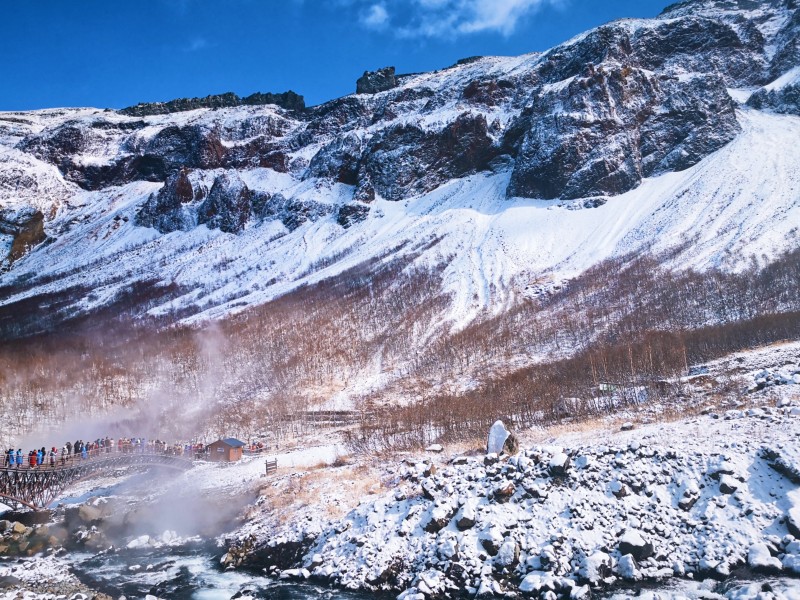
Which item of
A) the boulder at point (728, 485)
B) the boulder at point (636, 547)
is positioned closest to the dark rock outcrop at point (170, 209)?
the boulder at point (636, 547)

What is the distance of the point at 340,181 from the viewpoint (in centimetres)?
17375

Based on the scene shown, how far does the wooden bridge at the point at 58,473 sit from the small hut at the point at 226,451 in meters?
2.39

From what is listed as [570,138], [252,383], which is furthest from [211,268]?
[570,138]

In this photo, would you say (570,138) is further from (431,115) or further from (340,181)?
(340,181)

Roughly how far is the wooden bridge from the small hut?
7.83ft

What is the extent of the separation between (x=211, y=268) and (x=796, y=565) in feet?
463

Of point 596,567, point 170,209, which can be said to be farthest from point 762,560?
point 170,209

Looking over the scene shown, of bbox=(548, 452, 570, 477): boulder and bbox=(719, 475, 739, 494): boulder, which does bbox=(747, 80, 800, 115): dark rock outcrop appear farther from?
bbox=(548, 452, 570, 477): boulder

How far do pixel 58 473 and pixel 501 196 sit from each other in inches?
4909

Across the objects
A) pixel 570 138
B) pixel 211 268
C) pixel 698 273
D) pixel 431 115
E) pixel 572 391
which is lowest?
pixel 572 391

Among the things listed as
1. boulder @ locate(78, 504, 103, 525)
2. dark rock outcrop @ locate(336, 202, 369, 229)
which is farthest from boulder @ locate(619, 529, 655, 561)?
dark rock outcrop @ locate(336, 202, 369, 229)

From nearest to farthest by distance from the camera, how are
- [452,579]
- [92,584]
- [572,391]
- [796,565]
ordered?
[796,565] → [452,579] → [92,584] → [572,391]

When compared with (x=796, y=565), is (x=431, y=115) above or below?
above

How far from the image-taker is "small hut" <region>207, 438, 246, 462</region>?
44625mm
